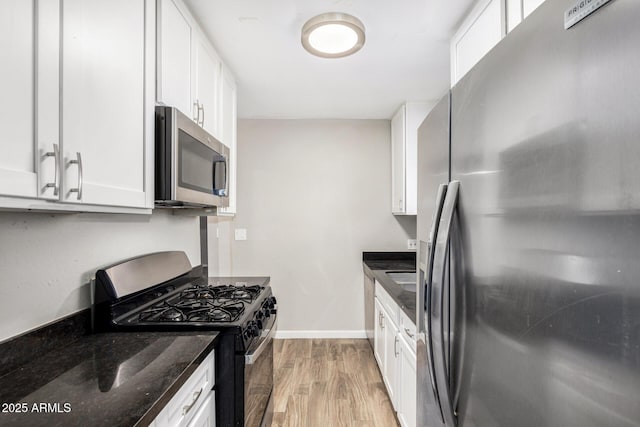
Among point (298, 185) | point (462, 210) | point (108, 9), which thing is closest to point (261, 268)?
point (298, 185)

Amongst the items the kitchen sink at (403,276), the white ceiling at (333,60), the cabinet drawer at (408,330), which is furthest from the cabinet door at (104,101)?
the kitchen sink at (403,276)

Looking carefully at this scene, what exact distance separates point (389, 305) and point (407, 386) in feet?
1.83

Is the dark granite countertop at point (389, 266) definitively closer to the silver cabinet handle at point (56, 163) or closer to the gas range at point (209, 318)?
the gas range at point (209, 318)

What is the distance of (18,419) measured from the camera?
2.56ft

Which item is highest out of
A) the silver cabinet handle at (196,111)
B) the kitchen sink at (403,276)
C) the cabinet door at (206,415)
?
the silver cabinet handle at (196,111)

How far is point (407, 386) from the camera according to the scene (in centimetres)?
177

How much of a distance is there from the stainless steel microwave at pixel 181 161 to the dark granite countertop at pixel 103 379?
581mm

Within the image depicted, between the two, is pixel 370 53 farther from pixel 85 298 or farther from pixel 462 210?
pixel 85 298

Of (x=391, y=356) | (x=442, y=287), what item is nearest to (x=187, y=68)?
(x=442, y=287)

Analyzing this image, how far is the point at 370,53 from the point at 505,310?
190 cm

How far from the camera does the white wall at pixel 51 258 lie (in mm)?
1047

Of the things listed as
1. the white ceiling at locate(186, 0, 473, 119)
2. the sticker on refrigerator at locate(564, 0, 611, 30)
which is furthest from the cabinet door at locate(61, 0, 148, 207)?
the sticker on refrigerator at locate(564, 0, 611, 30)

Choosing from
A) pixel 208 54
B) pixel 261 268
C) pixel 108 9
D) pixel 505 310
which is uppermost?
pixel 208 54

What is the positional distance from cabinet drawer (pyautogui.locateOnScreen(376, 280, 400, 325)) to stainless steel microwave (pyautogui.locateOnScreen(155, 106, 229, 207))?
123cm
